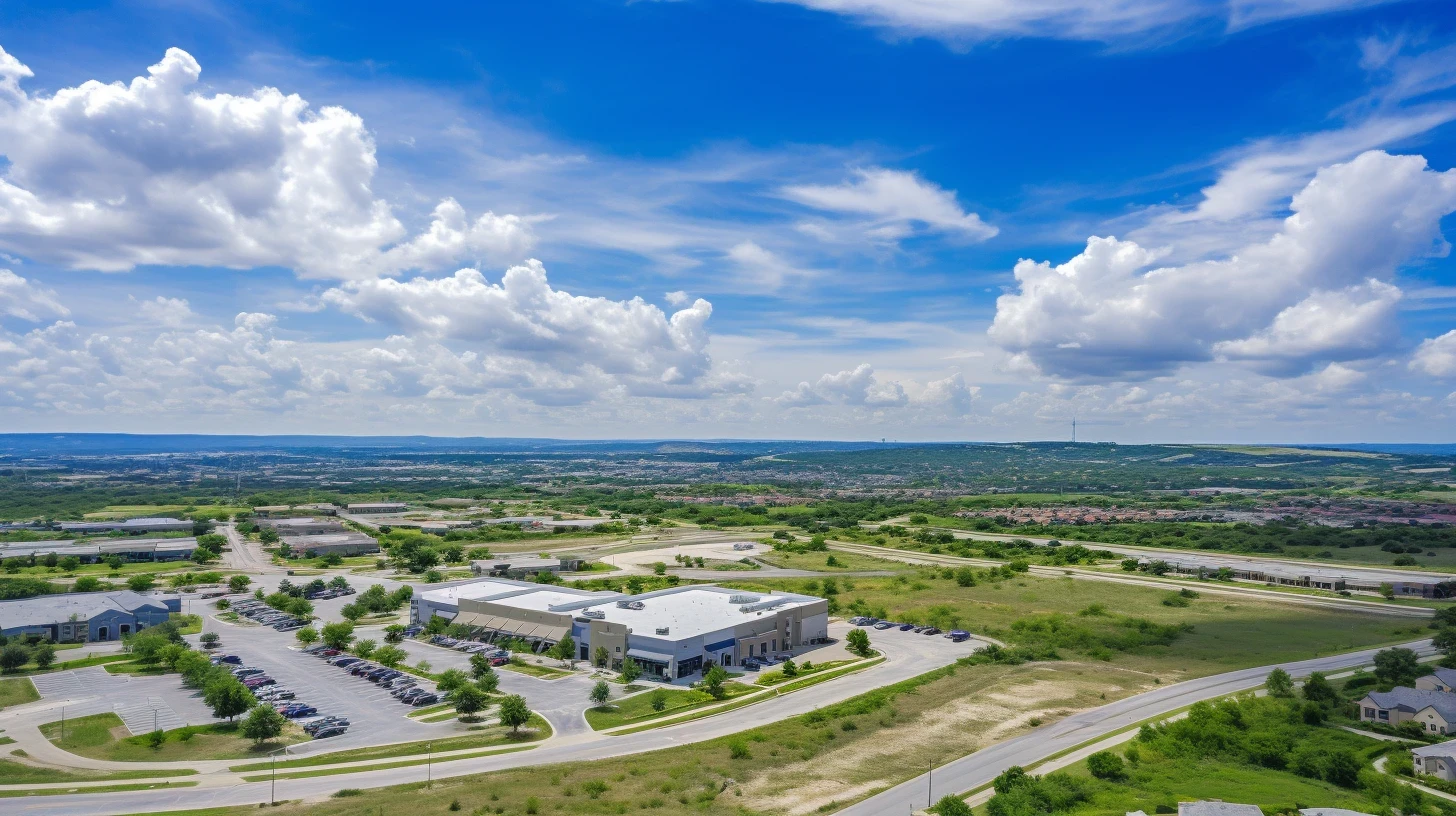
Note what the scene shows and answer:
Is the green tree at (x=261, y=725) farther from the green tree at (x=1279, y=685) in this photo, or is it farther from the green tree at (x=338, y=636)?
the green tree at (x=1279, y=685)

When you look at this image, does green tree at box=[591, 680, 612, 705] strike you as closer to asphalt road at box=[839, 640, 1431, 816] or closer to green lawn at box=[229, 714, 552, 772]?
green lawn at box=[229, 714, 552, 772]

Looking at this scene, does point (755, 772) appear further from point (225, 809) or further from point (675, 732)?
point (225, 809)

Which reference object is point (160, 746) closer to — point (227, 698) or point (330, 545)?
point (227, 698)

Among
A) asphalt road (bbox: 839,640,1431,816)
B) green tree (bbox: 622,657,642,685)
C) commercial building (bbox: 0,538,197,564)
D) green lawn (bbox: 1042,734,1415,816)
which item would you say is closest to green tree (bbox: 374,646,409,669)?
green tree (bbox: 622,657,642,685)

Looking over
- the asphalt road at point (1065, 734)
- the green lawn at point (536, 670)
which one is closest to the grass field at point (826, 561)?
the asphalt road at point (1065, 734)

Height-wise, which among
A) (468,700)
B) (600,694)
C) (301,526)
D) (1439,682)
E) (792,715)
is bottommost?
(301,526)

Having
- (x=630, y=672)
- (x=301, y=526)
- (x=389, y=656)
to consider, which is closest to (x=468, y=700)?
(x=630, y=672)
